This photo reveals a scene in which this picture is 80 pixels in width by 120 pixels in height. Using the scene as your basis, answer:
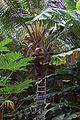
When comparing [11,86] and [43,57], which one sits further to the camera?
[43,57]

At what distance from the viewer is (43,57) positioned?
463 centimetres

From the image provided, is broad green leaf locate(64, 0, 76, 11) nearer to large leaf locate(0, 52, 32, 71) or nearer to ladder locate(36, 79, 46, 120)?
ladder locate(36, 79, 46, 120)

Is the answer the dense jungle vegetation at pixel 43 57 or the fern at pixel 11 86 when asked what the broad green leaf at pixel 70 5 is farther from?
the fern at pixel 11 86

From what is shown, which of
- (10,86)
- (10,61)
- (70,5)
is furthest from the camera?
(70,5)

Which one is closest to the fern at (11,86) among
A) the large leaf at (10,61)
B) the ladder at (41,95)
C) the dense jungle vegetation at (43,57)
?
the dense jungle vegetation at (43,57)

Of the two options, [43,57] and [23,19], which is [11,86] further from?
[23,19]

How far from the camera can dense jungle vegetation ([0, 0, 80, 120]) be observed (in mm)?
3998

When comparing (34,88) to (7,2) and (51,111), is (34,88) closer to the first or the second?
(51,111)

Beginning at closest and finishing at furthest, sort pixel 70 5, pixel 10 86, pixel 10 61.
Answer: pixel 10 61 → pixel 10 86 → pixel 70 5

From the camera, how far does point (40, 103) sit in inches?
179

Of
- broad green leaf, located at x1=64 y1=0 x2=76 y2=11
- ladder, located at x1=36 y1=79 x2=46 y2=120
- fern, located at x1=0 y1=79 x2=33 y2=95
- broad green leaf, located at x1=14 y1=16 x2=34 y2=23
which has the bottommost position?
ladder, located at x1=36 y1=79 x2=46 y2=120

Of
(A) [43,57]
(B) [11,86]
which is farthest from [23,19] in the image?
(B) [11,86]

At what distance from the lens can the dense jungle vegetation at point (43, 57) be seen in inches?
157

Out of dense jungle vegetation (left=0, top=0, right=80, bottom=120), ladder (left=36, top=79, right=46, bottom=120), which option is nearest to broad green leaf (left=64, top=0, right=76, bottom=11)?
dense jungle vegetation (left=0, top=0, right=80, bottom=120)
